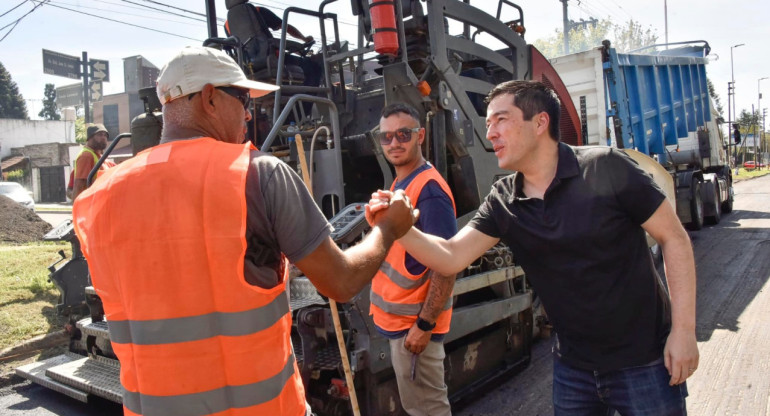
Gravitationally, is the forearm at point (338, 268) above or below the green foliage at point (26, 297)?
above

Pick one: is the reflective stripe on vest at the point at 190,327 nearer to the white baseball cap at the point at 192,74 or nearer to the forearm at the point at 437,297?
the white baseball cap at the point at 192,74

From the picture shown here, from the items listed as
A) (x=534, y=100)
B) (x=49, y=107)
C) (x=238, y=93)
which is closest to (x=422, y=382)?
(x=534, y=100)

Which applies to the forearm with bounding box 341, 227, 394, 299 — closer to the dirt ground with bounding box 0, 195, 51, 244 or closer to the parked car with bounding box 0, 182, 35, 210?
the dirt ground with bounding box 0, 195, 51, 244

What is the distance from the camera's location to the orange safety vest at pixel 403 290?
277cm

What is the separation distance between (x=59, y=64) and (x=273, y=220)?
5906cm

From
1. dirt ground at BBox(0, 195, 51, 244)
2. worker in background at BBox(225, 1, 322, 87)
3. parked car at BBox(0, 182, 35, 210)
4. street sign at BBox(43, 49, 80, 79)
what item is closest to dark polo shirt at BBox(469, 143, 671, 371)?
worker in background at BBox(225, 1, 322, 87)

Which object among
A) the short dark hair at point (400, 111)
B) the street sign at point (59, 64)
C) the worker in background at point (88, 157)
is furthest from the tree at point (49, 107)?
the short dark hair at point (400, 111)

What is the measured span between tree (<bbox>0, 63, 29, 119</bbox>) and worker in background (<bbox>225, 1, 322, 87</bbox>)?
225 feet

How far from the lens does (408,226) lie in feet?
6.29

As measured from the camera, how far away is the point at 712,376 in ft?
13.3

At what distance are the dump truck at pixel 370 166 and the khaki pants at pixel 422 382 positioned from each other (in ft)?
1.13

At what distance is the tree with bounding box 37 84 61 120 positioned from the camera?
7331 cm

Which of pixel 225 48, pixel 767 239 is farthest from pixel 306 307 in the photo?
pixel 767 239

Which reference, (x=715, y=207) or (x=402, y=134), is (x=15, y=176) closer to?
(x=715, y=207)
